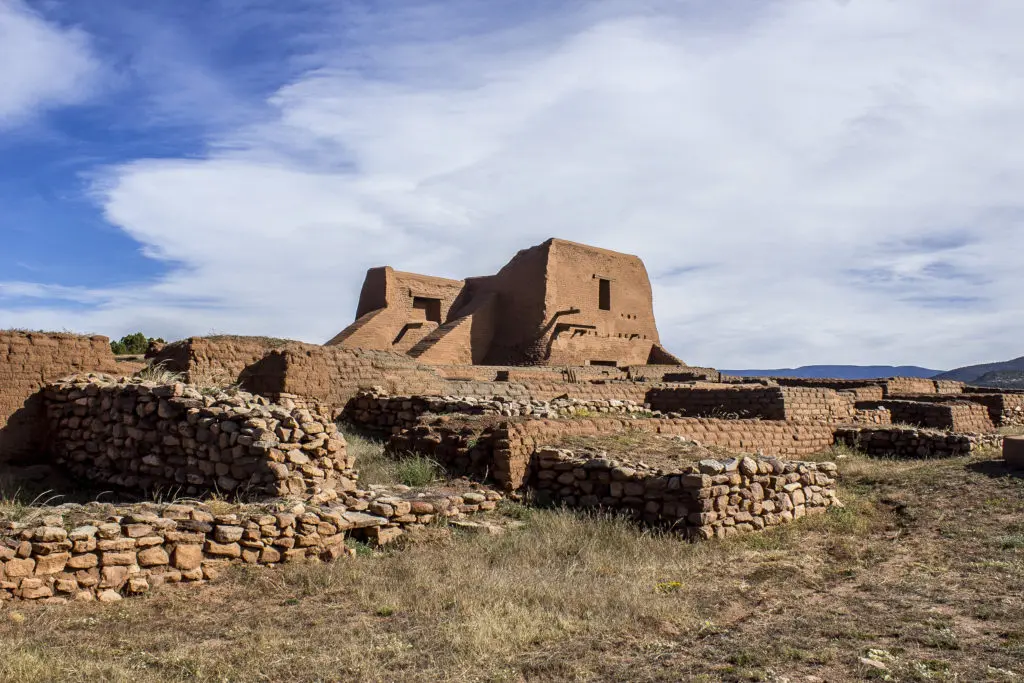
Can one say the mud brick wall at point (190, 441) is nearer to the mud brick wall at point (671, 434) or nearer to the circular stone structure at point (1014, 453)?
the mud brick wall at point (671, 434)

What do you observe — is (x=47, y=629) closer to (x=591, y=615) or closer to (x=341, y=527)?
(x=341, y=527)

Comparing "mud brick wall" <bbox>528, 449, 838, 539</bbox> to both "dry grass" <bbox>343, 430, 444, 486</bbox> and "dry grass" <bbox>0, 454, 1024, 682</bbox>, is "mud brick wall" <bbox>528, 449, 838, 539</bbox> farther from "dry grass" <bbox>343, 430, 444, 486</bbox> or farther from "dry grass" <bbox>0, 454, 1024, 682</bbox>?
"dry grass" <bbox>343, 430, 444, 486</bbox>

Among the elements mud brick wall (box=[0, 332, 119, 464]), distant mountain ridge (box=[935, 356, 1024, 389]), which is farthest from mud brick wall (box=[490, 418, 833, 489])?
distant mountain ridge (box=[935, 356, 1024, 389])

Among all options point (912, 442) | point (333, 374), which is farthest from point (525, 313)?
point (912, 442)

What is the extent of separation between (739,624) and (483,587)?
1.58 metres

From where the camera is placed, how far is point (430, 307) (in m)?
25.7

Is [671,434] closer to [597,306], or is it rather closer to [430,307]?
[597,306]

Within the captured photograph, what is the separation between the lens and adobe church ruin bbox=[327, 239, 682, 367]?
2291 cm

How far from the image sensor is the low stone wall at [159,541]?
4.67m

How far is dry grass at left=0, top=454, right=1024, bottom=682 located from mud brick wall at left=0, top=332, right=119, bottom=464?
5620 millimetres

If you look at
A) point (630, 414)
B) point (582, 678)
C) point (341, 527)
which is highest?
point (630, 414)

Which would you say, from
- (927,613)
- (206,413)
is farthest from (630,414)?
(927,613)

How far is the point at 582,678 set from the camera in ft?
12.1

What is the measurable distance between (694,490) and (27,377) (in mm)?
7891
